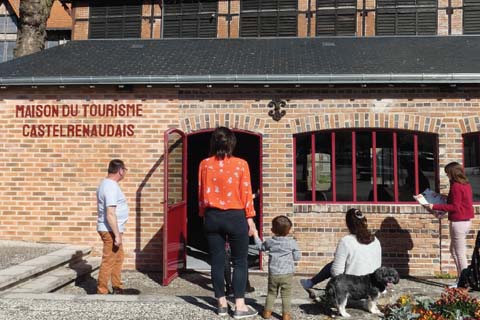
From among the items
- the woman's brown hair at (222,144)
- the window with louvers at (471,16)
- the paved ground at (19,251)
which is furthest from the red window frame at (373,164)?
the window with louvers at (471,16)

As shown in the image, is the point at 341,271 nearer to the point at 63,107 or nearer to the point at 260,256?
the point at 260,256

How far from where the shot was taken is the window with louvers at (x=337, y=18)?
484 inches

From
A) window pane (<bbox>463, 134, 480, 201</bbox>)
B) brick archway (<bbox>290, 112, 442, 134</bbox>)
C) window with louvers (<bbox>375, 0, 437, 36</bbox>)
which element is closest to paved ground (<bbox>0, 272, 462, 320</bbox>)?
window pane (<bbox>463, 134, 480, 201</bbox>)

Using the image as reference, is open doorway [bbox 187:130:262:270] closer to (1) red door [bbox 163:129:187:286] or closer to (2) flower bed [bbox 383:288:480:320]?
(1) red door [bbox 163:129:187:286]

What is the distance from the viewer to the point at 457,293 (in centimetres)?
421

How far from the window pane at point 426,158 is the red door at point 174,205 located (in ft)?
12.1

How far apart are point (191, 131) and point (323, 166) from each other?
Answer: 2.17 metres

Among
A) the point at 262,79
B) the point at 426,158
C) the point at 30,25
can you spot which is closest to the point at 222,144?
the point at 262,79

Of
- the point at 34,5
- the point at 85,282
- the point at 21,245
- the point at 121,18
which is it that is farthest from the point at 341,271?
the point at 121,18

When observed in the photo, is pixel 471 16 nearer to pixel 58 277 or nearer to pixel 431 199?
pixel 431 199

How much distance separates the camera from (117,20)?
13.4 metres

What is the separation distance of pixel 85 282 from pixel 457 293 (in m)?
4.79

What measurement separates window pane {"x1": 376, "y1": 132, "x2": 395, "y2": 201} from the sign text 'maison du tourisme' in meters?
3.85

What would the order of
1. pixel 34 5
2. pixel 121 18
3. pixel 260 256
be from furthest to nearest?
1. pixel 121 18
2. pixel 34 5
3. pixel 260 256
